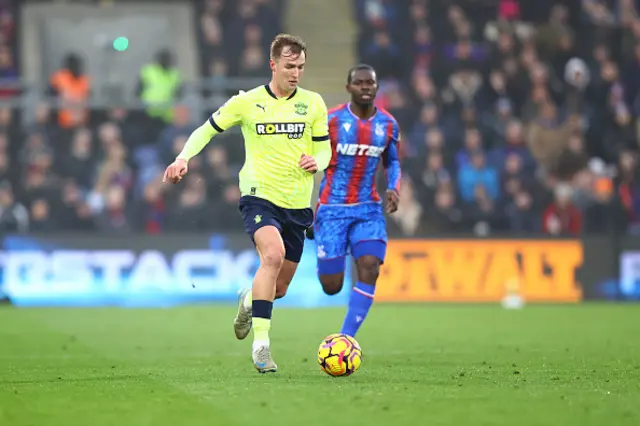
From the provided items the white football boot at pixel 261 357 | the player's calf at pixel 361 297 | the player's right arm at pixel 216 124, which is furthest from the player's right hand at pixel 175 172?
the player's calf at pixel 361 297

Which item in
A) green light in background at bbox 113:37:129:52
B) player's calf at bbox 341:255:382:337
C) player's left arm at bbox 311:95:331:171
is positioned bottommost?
player's calf at bbox 341:255:382:337

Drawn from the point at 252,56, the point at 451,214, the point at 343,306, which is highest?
the point at 252,56

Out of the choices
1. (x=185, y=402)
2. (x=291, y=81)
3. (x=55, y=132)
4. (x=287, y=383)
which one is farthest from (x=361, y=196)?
(x=55, y=132)

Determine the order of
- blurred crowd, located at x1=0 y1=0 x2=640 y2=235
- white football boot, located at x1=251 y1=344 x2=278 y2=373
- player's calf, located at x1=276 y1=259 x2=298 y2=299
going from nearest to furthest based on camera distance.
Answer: white football boot, located at x1=251 y1=344 x2=278 y2=373
player's calf, located at x1=276 y1=259 x2=298 y2=299
blurred crowd, located at x1=0 y1=0 x2=640 y2=235

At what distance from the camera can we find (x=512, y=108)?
74.0 ft

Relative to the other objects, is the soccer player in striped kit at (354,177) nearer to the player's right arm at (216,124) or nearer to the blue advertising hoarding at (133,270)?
the player's right arm at (216,124)

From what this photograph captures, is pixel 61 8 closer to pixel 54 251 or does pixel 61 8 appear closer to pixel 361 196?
pixel 54 251

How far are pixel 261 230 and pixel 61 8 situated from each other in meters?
16.4

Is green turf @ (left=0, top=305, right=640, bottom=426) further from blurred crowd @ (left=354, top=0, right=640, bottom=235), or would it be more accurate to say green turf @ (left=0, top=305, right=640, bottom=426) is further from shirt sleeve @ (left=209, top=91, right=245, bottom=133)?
blurred crowd @ (left=354, top=0, right=640, bottom=235)

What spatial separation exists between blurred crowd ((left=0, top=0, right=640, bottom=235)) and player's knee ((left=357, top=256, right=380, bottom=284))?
31.6ft

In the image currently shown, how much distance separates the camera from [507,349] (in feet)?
37.2

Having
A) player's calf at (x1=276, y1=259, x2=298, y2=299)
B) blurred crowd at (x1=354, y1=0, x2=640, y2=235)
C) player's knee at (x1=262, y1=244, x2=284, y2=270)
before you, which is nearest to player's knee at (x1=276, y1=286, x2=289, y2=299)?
player's calf at (x1=276, y1=259, x2=298, y2=299)

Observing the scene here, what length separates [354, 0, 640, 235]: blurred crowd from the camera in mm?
20469

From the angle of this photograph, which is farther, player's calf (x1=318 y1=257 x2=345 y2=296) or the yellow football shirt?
player's calf (x1=318 y1=257 x2=345 y2=296)
